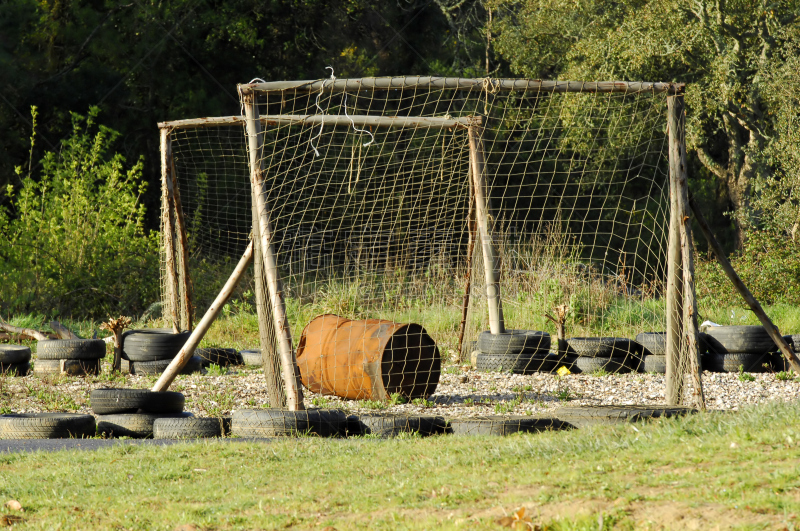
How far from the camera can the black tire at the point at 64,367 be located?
29.9 ft

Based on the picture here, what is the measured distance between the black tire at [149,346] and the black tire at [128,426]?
3123 millimetres

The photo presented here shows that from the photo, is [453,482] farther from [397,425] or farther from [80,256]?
[80,256]

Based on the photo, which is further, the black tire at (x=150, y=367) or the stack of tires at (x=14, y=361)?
the black tire at (x=150, y=367)

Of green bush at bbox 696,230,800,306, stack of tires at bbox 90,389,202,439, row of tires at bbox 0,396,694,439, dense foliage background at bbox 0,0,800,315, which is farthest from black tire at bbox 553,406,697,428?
dense foliage background at bbox 0,0,800,315

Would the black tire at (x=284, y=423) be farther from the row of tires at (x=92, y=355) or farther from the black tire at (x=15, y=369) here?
the black tire at (x=15, y=369)

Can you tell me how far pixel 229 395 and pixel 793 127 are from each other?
515 inches

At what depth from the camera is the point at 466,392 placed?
26.5 feet

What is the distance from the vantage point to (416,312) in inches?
495

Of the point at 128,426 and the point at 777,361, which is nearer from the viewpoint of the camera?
the point at 128,426

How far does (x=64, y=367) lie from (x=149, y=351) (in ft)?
3.01

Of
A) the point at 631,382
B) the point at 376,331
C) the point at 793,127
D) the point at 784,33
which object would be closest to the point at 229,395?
the point at 376,331

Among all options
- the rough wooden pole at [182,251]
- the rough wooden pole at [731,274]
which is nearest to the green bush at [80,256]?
the rough wooden pole at [182,251]

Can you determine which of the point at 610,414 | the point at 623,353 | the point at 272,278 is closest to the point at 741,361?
the point at 623,353

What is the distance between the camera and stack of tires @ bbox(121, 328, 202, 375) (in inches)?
367
